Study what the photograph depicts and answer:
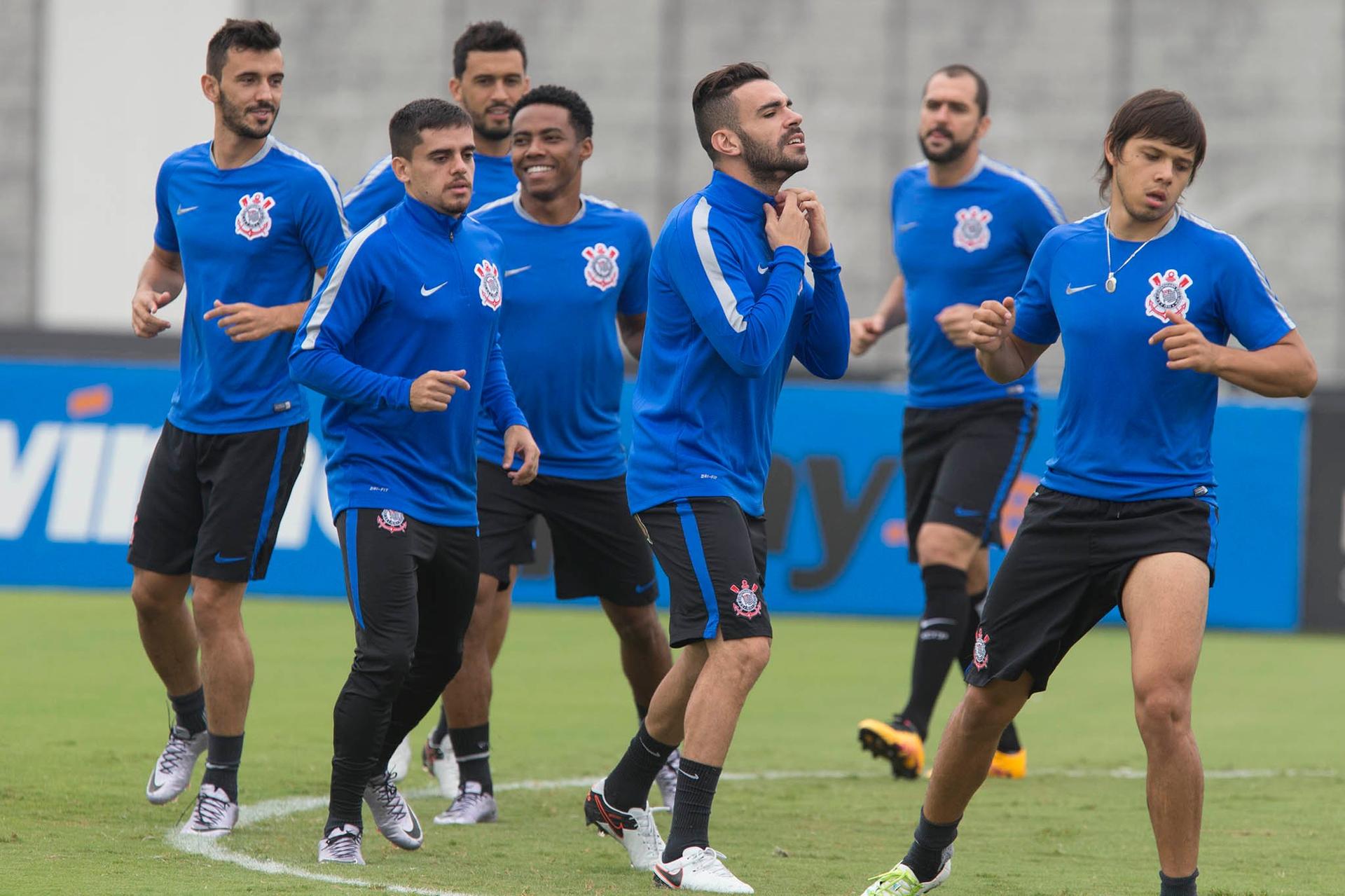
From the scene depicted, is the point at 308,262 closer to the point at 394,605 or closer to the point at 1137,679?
the point at 394,605

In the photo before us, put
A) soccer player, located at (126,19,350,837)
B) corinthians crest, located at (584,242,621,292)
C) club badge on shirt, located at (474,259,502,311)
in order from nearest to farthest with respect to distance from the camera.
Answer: club badge on shirt, located at (474,259,502,311) → soccer player, located at (126,19,350,837) → corinthians crest, located at (584,242,621,292)

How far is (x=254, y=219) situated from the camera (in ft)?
20.8

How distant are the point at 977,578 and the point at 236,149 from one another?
384 cm

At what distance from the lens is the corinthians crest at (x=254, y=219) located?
20.8 feet

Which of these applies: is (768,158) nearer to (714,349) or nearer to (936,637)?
(714,349)

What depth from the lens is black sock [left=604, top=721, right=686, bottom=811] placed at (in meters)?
5.85

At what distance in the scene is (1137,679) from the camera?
16.1 feet

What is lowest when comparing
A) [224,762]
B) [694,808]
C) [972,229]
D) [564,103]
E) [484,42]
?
[224,762]

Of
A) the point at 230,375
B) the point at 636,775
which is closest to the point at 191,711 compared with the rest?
the point at 230,375

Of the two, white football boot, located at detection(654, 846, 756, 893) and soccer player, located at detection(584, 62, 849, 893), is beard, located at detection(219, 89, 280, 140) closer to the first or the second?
soccer player, located at detection(584, 62, 849, 893)

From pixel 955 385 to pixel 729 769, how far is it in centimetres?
195

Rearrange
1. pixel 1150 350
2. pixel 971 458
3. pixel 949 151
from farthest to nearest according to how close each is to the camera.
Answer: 1. pixel 949 151
2. pixel 971 458
3. pixel 1150 350

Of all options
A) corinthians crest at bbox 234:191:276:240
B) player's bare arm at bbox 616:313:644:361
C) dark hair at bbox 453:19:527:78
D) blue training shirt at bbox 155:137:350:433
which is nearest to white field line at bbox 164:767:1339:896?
blue training shirt at bbox 155:137:350:433

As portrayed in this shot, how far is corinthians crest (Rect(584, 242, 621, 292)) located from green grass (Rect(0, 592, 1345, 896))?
6.47ft
